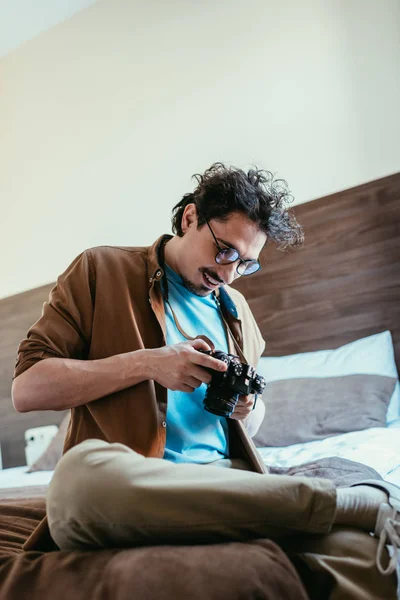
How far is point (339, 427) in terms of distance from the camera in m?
1.99

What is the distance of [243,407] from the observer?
1.33 m

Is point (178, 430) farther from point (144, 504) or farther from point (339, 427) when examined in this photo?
point (339, 427)

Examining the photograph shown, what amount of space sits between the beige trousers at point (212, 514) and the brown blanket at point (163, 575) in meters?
0.03

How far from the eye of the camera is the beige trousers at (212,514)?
0.70 m

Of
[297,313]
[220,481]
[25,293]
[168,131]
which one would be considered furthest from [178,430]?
[25,293]

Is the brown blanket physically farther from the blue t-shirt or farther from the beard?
the beard

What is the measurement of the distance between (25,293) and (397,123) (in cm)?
215

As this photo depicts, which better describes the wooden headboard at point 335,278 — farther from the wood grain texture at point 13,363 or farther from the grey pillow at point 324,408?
the wood grain texture at point 13,363

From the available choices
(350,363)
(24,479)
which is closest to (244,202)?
(350,363)

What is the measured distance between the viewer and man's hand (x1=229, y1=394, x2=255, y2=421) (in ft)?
4.31

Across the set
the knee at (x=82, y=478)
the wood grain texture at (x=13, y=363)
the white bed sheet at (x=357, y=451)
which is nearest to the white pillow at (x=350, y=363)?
the white bed sheet at (x=357, y=451)

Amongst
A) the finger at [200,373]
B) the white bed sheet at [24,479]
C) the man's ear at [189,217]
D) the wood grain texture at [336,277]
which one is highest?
the man's ear at [189,217]

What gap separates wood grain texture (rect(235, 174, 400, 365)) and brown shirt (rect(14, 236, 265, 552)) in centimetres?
121

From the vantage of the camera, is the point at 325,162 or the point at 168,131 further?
the point at 168,131
